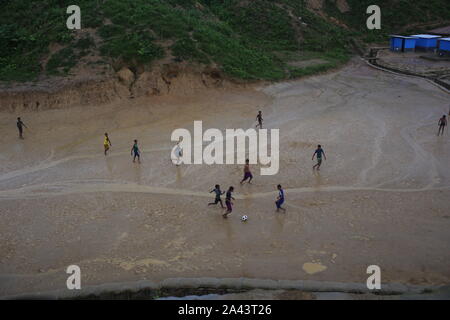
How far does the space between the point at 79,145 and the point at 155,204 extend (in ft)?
27.1

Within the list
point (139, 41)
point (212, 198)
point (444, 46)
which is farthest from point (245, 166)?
point (444, 46)

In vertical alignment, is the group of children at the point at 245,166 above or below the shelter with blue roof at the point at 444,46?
below

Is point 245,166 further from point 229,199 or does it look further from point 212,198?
point 229,199

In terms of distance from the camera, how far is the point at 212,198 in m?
14.9

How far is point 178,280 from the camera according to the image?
10.2 meters

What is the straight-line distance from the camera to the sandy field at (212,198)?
1093cm

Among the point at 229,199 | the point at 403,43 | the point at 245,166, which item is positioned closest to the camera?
the point at 229,199

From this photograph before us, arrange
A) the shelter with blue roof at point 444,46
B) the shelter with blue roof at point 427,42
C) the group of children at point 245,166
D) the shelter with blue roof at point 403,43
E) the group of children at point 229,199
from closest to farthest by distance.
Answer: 1. the group of children at point 229,199
2. the group of children at point 245,166
3. the shelter with blue roof at point 444,46
4. the shelter with blue roof at point 427,42
5. the shelter with blue roof at point 403,43

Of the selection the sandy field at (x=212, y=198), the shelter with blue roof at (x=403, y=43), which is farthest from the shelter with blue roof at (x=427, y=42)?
the sandy field at (x=212, y=198)

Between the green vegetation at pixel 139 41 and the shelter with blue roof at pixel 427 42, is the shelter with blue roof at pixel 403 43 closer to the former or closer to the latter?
the shelter with blue roof at pixel 427 42

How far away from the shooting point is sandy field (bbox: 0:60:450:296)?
1093 cm
